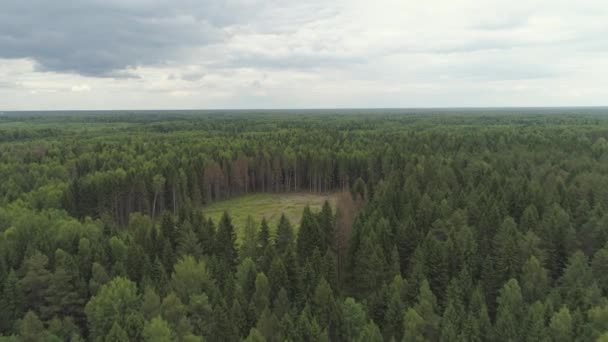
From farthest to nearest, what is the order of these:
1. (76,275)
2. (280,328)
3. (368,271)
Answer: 1. (368,271)
2. (76,275)
3. (280,328)

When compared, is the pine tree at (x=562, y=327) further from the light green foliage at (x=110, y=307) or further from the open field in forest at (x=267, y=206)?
the open field in forest at (x=267, y=206)

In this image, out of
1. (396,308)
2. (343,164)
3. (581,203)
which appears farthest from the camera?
(343,164)

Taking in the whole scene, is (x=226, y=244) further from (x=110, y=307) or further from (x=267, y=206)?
(x=267, y=206)

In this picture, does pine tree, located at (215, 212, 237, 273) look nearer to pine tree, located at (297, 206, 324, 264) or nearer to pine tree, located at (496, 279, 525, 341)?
pine tree, located at (297, 206, 324, 264)

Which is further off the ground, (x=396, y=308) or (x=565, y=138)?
(x=565, y=138)

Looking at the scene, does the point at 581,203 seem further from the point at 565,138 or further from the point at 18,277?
the point at 565,138

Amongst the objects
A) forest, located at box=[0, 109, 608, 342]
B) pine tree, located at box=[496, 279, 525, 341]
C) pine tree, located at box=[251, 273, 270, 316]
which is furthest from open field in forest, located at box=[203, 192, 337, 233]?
pine tree, located at box=[496, 279, 525, 341]

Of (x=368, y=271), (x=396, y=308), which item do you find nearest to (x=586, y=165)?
(x=368, y=271)

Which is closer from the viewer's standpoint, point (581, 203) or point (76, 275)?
point (76, 275)

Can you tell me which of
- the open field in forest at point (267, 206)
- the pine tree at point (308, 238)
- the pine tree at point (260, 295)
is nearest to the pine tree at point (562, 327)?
the pine tree at point (260, 295)
